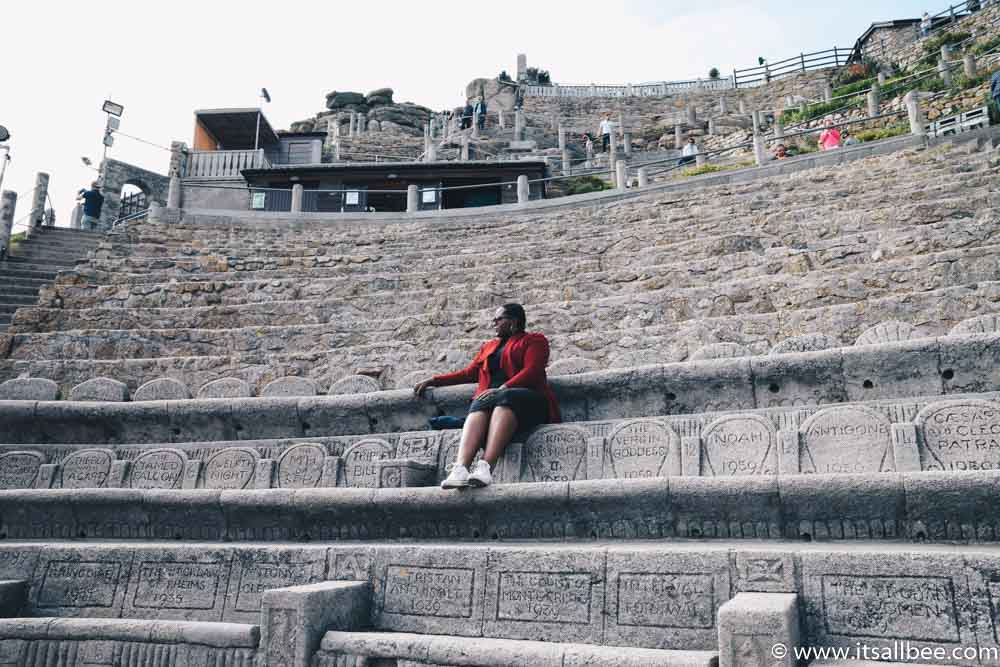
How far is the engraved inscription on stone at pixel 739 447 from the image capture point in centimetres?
519

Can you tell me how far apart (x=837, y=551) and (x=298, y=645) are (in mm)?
2960

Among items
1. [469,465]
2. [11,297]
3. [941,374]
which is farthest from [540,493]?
[11,297]

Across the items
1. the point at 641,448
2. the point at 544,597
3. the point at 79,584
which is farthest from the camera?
the point at 79,584

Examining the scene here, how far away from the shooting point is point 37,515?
6793 mm

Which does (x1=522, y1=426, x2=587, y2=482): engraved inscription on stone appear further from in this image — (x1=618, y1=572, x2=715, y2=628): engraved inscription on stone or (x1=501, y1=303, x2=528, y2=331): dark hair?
(x1=618, y1=572, x2=715, y2=628): engraved inscription on stone

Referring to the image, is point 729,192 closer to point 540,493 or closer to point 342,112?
point 540,493

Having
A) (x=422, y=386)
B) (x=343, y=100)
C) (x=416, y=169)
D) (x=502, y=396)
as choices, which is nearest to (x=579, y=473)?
(x=502, y=396)

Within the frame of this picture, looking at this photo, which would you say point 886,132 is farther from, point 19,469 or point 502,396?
point 19,469

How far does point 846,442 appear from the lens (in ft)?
16.3

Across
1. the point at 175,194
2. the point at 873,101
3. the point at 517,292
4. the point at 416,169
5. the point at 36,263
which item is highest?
the point at 873,101

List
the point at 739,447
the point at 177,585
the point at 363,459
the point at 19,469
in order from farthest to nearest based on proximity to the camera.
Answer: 1. the point at 19,469
2. the point at 363,459
3. the point at 177,585
4. the point at 739,447

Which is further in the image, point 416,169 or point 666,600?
point 416,169

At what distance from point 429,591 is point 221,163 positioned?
2402cm

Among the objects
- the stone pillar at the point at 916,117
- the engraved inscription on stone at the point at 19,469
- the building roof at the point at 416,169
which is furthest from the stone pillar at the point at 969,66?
the engraved inscription on stone at the point at 19,469
